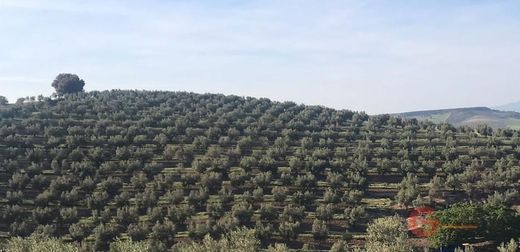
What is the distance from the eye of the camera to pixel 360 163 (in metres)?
75.9

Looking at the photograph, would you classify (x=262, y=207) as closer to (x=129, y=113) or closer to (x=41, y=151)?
(x=41, y=151)

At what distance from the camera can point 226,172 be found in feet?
247

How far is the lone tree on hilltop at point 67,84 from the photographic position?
155 meters

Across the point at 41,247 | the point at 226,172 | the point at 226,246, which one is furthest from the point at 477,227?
the point at 226,172

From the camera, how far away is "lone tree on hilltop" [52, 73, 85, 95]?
6102 inches

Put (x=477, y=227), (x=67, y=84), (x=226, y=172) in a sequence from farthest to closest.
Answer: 1. (x=67, y=84)
2. (x=226, y=172)
3. (x=477, y=227)

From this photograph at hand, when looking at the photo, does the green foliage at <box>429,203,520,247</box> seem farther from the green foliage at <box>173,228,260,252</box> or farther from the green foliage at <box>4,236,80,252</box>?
the green foliage at <box>4,236,80,252</box>

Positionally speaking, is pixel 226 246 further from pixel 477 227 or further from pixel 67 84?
pixel 67 84

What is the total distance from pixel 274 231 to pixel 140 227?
580 inches

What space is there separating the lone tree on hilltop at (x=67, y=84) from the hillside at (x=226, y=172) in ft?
145

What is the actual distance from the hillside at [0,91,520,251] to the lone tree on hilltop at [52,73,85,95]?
145 feet

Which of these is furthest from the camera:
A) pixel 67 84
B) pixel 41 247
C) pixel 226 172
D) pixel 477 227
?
pixel 67 84

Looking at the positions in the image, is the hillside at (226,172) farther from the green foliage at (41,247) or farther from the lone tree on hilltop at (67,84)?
the lone tree on hilltop at (67,84)

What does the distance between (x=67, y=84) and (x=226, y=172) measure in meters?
98.6
